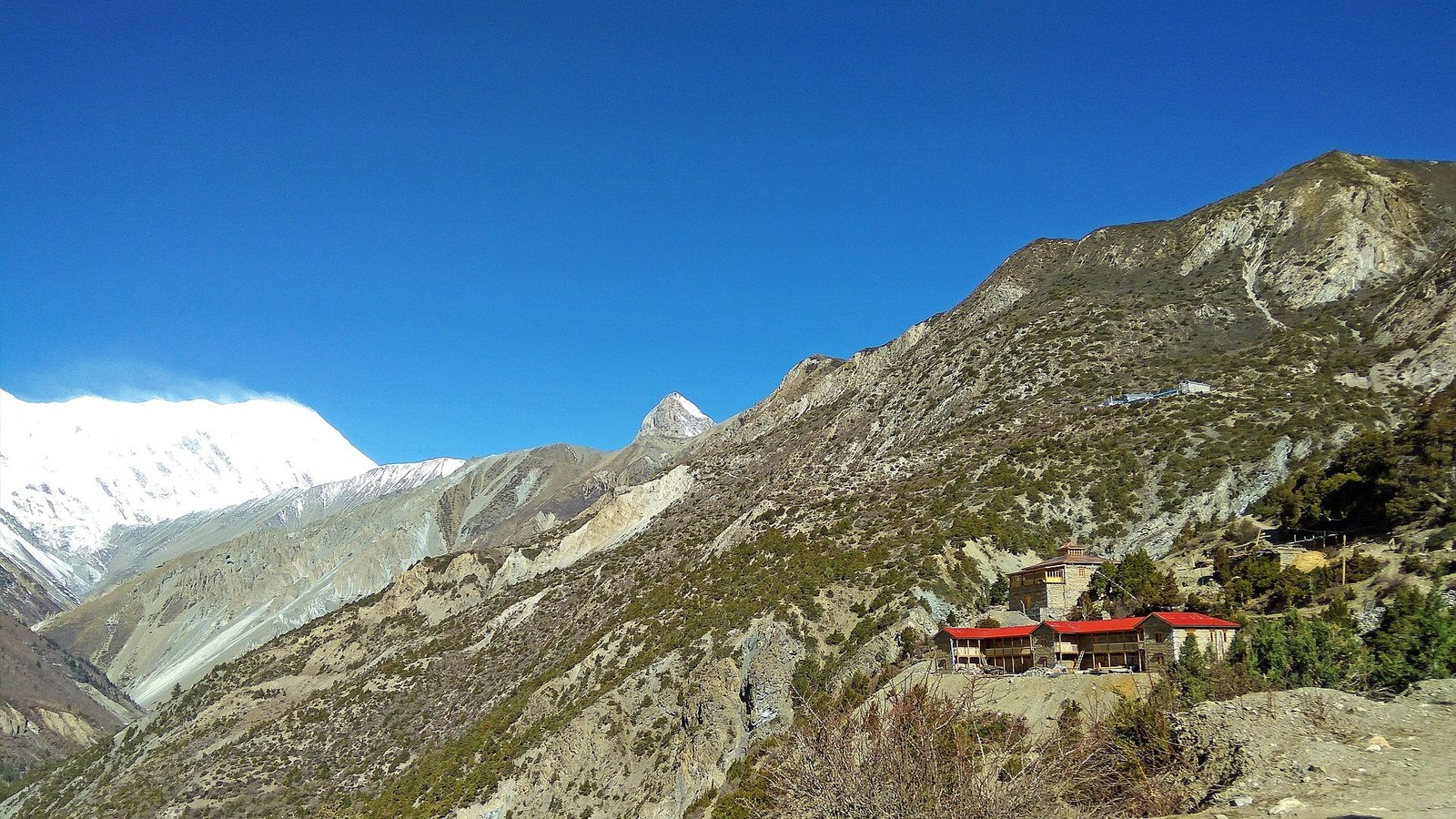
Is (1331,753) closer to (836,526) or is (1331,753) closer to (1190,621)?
(1190,621)

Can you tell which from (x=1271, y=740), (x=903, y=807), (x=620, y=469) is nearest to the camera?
(x=903, y=807)

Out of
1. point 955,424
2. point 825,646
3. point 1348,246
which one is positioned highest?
point 1348,246

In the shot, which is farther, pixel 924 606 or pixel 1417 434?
pixel 924 606

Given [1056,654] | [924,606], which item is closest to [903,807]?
[1056,654]

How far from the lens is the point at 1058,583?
36469mm

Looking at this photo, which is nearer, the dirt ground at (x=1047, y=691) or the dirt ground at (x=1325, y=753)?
the dirt ground at (x=1325, y=753)

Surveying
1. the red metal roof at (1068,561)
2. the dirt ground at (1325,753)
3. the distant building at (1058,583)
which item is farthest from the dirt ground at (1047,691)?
the red metal roof at (1068,561)

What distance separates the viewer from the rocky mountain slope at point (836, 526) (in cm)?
4275

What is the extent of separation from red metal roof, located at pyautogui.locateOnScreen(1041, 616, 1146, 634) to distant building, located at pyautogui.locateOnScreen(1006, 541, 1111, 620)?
6.27 meters

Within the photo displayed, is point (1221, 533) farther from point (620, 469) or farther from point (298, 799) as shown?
point (620, 469)

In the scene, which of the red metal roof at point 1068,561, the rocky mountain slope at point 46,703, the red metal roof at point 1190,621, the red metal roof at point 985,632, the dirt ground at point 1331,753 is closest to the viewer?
the dirt ground at point 1331,753

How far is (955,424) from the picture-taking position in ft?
219

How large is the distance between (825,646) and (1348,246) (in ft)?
193

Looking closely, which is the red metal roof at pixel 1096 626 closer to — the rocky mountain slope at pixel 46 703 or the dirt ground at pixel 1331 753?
the dirt ground at pixel 1331 753
